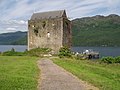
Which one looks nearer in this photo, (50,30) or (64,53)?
(64,53)

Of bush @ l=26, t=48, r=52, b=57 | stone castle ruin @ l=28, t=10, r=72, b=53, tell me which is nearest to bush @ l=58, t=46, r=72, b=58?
stone castle ruin @ l=28, t=10, r=72, b=53

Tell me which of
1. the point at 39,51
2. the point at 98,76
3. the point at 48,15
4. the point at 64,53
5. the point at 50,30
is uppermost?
the point at 48,15

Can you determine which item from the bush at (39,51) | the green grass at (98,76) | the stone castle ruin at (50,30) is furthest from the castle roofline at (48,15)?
the green grass at (98,76)

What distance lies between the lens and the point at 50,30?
255ft

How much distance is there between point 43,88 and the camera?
20781 mm

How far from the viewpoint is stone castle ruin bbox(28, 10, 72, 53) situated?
76.7 m

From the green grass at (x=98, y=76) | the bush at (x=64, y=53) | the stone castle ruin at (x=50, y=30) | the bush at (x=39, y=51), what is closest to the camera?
the green grass at (x=98, y=76)

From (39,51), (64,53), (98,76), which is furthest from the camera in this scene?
(39,51)

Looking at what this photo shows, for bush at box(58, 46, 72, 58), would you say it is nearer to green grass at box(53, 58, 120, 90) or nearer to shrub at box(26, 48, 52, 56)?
shrub at box(26, 48, 52, 56)

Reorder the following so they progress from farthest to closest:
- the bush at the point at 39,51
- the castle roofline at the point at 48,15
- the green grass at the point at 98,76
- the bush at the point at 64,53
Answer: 1. the castle roofline at the point at 48,15
2. the bush at the point at 39,51
3. the bush at the point at 64,53
4. the green grass at the point at 98,76

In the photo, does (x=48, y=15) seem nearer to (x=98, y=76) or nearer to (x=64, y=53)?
(x=64, y=53)

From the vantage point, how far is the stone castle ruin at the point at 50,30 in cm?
7669

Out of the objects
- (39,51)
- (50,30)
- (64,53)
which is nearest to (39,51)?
(39,51)

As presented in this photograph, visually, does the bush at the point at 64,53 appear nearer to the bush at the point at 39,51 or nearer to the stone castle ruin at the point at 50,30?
the stone castle ruin at the point at 50,30
